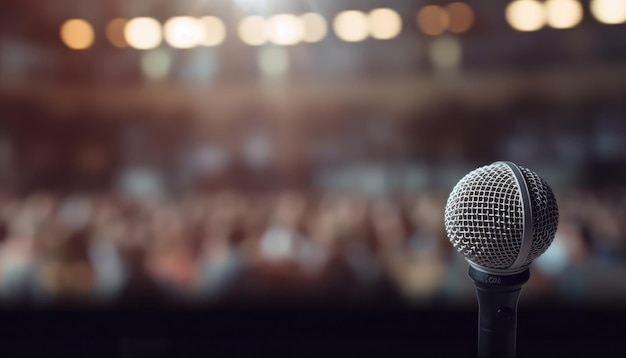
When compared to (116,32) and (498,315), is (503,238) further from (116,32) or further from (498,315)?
(116,32)

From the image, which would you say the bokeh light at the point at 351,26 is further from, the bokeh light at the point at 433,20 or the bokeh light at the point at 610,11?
the bokeh light at the point at 610,11

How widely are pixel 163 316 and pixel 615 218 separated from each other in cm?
186

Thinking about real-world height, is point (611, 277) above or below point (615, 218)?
below

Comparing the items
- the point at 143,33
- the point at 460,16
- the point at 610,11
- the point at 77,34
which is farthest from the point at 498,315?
the point at 77,34

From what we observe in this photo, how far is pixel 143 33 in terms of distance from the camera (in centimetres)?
227

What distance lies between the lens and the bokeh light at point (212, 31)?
2236mm

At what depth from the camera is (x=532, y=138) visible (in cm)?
214

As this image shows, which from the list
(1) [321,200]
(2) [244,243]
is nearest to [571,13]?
(1) [321,200]

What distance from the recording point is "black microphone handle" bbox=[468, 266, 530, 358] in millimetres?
758

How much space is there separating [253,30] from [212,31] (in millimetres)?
168

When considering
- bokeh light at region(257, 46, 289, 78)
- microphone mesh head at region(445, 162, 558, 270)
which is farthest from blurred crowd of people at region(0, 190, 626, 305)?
microphone mesh head at region(445, 162, 558, 270)

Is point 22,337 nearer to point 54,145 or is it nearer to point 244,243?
point 54,145

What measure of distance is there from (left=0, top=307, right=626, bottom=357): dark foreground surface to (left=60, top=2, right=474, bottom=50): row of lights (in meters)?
1.11

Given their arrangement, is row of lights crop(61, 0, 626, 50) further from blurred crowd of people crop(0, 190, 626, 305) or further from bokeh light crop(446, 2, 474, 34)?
blurred crowd of people crop(0, 190, 626, 305)
